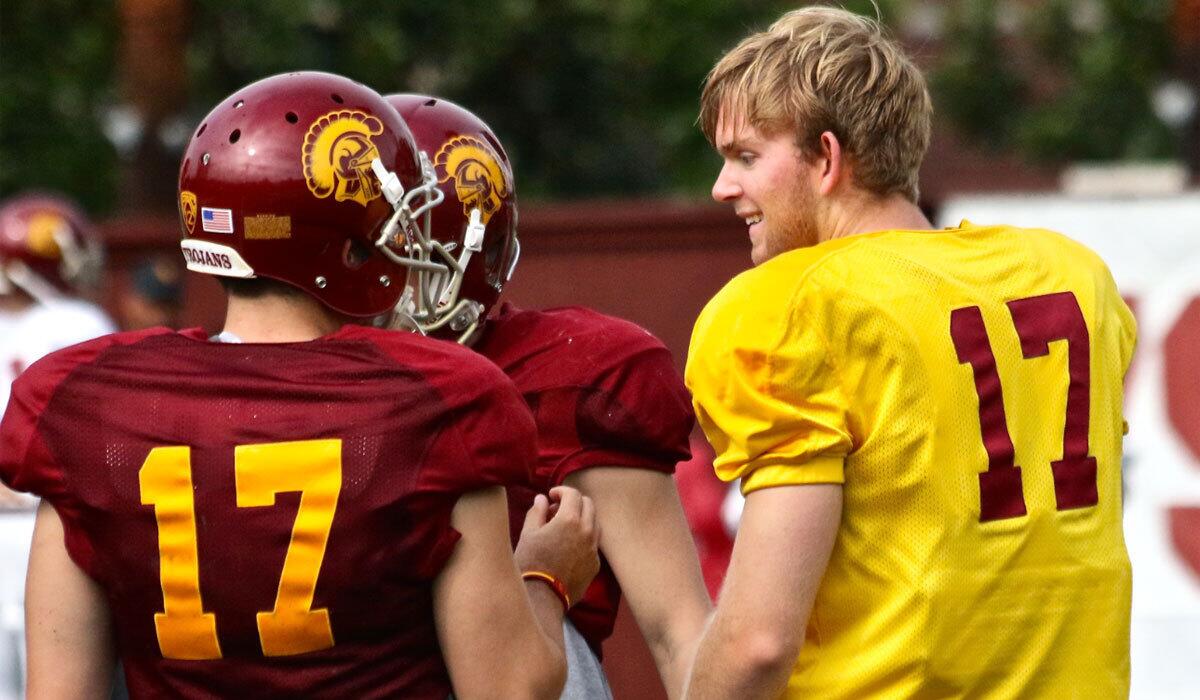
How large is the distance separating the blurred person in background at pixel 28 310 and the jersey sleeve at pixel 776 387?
3.38m

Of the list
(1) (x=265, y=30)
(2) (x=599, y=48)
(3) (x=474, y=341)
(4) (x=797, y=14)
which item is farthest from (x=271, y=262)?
(2) (x=599, y=48)

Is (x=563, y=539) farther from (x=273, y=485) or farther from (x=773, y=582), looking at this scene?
(x=273, y=485)

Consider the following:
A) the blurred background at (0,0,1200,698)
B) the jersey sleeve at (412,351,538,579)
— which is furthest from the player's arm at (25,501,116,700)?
the blurred background at (0,0,1200,698)

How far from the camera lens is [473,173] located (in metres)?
2.86

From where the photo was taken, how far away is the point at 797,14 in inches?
103

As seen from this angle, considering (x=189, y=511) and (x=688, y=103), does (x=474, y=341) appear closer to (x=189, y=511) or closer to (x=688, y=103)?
(x=189, y=511)

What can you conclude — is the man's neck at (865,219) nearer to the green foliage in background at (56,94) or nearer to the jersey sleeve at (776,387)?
the jersey sleeve at (776,387)

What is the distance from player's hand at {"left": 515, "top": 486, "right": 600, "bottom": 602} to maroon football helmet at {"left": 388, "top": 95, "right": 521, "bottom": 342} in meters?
0.36

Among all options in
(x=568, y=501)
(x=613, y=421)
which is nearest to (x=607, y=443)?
(x=613, y=421)

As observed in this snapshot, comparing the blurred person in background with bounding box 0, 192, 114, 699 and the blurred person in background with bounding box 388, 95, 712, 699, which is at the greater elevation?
the blurred person in background with bounding box 388, 95, 712, 699

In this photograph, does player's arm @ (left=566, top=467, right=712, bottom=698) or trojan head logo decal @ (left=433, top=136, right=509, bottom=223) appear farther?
trojan head logo decal @ (left=433, top=136, right=509, bottom=223)

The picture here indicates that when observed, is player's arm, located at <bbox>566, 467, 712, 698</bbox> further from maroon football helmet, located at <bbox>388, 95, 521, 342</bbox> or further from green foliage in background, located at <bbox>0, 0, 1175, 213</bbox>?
green foliage in background, located at <bbox>0, 0, 1175, 213</bbox>

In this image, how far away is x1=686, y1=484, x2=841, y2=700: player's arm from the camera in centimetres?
238

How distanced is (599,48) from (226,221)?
14513 mm
